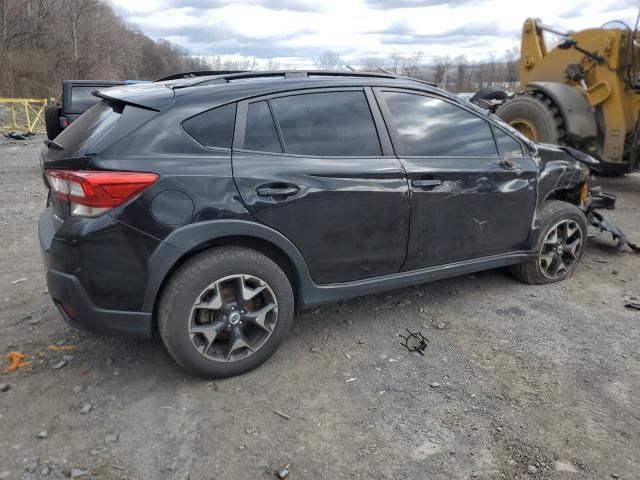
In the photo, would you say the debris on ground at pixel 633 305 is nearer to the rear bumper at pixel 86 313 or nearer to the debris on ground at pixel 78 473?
the rear bumper at pixel 86 313

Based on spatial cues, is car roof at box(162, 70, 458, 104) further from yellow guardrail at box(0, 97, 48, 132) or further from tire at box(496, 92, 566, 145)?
yellow guardrail at box(0, 97, 48, 132)

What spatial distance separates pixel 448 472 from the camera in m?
2.39

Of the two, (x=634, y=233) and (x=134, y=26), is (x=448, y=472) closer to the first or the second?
(x=634, y=233)

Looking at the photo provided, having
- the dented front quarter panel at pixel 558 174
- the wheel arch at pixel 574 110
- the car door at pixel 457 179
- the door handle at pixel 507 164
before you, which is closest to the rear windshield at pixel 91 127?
the car door at pixel 457 179

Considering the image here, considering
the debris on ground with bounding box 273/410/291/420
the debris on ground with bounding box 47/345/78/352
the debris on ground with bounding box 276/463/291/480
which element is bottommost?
the debris on ground with bounding box 276/463/291/480

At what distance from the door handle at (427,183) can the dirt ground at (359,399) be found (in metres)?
1.02

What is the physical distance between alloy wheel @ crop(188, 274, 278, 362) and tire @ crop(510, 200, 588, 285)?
8.03 feet

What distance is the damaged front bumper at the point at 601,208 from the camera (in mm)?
5074

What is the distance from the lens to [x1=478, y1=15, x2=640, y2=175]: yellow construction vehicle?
7.78 meters

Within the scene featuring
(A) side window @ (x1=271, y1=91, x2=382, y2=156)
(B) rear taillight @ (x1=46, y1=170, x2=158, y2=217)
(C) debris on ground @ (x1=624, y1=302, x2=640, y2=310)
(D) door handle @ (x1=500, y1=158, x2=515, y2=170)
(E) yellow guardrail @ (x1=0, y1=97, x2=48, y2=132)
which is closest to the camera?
(B) rear taillight @ (x1=46, y1=170, x2=158, y2=217)

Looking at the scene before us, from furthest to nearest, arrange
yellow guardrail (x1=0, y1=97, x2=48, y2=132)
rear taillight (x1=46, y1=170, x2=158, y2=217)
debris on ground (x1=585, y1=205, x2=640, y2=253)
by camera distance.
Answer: yellow guardrail (x1=0, y1=97, x2=48, y2=132), debris on ground (x1=585, y1=205, x2=640, y2=253), rear taillight (x1=46, y1=170, x2=158, y2=217)

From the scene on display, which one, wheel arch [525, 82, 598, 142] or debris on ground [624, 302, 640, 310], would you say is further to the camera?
wheel arch [525, 82, 598, 142]

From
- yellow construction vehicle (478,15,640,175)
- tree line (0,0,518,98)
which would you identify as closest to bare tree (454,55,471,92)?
tree line (0,0,518,98)

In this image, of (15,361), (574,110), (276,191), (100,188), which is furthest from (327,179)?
(574,110)
